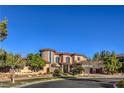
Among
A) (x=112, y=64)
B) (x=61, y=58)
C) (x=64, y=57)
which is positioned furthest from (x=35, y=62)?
(x=112, y=64)

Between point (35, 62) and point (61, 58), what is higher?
point (61, 58)

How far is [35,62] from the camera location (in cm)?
5497

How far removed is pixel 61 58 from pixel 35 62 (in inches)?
451

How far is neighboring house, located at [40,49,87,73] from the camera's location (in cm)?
6166

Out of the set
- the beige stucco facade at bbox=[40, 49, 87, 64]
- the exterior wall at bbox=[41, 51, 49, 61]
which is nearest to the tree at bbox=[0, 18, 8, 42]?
the exterior wall at bbox=[41, 51, 49, 61]

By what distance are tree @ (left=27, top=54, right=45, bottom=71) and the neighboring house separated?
3653 mm

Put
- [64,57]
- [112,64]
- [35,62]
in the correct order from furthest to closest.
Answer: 1. [64,57]
2. [112,64]
3. [35,62]

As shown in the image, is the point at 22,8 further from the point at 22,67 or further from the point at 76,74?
the point at 76,74

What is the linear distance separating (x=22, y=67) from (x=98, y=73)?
16.5 m

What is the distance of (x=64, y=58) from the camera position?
6519 centimetres

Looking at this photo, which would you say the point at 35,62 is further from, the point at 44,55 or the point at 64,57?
the point at 64,57

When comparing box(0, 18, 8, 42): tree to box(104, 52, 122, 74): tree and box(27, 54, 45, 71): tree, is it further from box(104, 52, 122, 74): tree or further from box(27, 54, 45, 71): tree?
box(104, 52, 122, 74): tree

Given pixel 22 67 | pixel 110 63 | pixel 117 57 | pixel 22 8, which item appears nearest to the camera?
pixel 22 8
